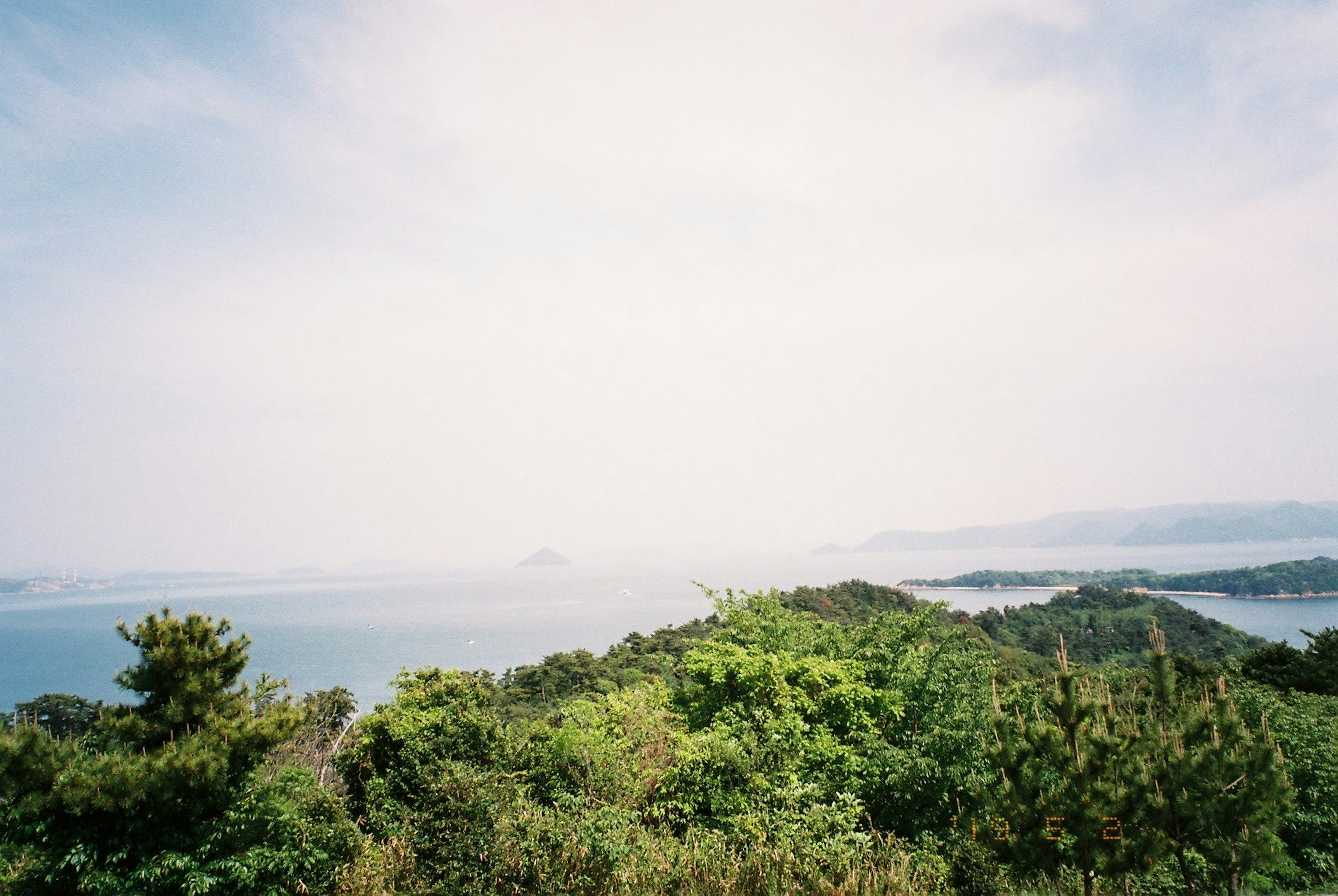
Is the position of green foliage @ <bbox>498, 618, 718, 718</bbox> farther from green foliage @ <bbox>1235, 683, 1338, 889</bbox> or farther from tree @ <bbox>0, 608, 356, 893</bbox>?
tree @ <bbox>0, 608, 356, 893</bbox>

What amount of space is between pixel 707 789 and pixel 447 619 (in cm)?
11113

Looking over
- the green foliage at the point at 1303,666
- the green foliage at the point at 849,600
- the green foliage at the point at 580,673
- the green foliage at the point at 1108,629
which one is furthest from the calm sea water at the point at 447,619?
the green foliage at the point at 1108,629

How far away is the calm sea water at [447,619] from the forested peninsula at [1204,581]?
138 inches

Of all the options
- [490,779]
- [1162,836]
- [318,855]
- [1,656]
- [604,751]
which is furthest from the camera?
[1,656]

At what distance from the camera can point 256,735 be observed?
7750 millimetres

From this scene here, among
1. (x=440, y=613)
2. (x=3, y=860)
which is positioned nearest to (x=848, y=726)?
(x=3, y=860)

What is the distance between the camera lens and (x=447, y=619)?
111m

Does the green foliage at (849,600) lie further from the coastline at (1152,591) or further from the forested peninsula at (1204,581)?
the coastline at (1152,591)

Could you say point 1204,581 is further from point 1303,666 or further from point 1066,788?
point 1066,788

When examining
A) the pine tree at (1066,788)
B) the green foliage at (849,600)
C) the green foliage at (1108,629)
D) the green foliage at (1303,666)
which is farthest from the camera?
the green foliage at (1108,629)

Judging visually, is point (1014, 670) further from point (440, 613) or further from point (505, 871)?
point (440, 613)

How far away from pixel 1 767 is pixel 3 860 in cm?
428

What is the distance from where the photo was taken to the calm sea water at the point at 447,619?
6444 cm

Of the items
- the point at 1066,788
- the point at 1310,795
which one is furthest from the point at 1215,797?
the point at 1310,795
